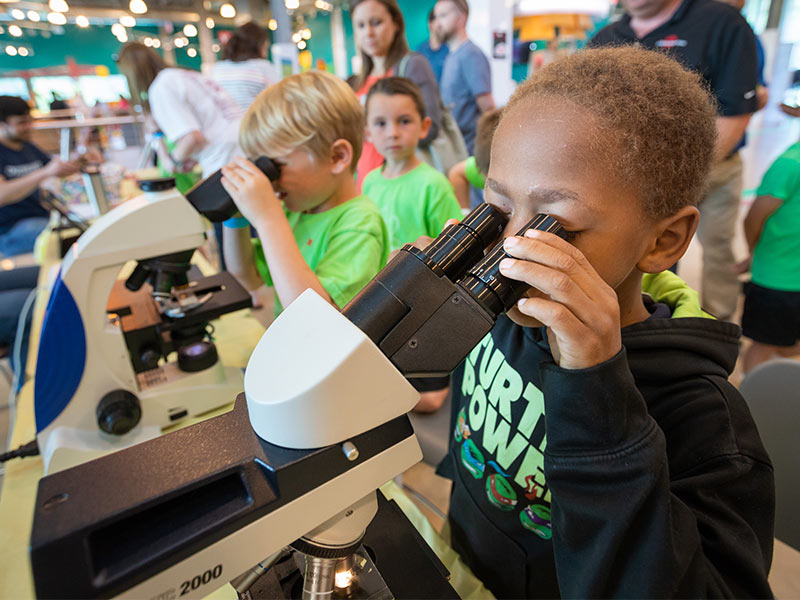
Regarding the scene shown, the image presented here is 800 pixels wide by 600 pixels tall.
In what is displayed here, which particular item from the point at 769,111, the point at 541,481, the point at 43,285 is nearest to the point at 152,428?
the point at 541,481

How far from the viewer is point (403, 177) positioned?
1667mm

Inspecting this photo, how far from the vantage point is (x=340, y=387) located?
0.33 meters

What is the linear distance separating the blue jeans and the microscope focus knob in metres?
2.27

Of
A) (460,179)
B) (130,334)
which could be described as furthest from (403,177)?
(130,334)

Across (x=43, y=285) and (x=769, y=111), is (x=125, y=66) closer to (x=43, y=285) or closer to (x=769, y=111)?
(x=43, y=285)

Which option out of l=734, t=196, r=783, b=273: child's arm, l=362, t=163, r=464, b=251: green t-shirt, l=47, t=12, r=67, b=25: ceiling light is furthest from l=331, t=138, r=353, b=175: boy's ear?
l=47, t=12, r=67, b=25: ceiling light

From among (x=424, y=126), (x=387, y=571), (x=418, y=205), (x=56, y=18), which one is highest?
(x=56, y=18)

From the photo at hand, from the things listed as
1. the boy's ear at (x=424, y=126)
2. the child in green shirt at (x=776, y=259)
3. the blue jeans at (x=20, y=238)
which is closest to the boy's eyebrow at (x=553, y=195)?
the boy's ear at (x=424, y=126)

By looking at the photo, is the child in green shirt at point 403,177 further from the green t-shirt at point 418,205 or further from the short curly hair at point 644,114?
the short curly hair at point 644,114

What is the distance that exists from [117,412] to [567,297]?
2.79 feet

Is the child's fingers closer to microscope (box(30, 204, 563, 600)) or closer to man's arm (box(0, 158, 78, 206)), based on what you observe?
microscope (box(30, 204, 563, 600))

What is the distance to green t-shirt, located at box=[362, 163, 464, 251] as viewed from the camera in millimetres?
1566

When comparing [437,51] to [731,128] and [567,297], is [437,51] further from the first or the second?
[567,297]

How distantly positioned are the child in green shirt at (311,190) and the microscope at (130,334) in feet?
0.22
